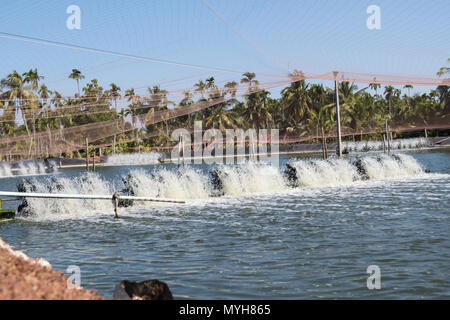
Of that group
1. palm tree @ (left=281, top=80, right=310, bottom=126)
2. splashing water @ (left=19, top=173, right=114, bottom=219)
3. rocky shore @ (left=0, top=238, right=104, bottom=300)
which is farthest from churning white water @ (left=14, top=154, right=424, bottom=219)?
palm tree @ (left=281, top=80, right=310, bottom=126)

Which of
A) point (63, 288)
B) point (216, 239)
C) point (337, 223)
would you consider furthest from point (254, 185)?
point (63, 288)

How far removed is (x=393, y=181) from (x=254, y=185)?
7.07 meters

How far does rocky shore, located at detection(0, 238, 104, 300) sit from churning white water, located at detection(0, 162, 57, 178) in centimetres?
5753

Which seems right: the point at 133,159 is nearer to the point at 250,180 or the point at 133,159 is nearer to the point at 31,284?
the point at 250,180

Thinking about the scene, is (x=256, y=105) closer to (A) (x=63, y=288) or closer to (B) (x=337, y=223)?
(B) (x=337, y=223)

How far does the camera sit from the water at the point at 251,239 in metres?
7.44

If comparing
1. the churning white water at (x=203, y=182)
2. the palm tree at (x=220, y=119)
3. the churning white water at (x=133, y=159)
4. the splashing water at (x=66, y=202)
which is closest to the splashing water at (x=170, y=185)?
the churning white water at (x=203, y=182)

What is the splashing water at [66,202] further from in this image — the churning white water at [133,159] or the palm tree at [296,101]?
the palm tree at [296,101]

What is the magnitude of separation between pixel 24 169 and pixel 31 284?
6147cm

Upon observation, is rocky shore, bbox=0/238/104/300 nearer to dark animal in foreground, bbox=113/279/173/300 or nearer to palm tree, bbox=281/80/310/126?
dark animal in foreground, bbox=113/279/173/300

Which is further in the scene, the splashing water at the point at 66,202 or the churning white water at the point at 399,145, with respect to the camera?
the churning white water at the point at 399,145

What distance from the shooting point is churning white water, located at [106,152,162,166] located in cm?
7275

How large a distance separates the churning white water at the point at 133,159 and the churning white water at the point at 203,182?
49874mm

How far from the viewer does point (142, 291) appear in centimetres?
515
